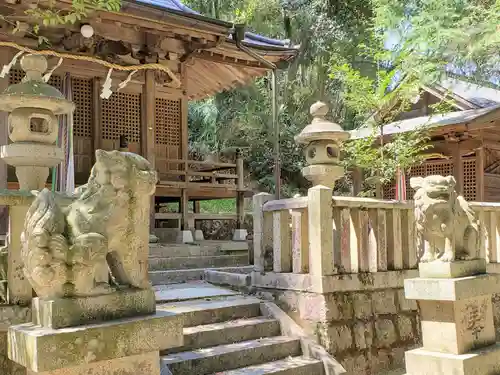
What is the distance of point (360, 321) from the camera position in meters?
7.53

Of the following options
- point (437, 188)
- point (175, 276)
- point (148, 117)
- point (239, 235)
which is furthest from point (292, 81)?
point (437, 188)

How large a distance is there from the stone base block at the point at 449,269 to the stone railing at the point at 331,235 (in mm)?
1362

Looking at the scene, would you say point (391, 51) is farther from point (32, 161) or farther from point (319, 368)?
point (32, 161)

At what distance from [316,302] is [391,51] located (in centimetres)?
835

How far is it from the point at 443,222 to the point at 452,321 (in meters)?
1.08

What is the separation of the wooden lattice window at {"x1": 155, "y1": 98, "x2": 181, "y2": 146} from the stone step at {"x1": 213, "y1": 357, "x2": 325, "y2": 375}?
24.7 ft

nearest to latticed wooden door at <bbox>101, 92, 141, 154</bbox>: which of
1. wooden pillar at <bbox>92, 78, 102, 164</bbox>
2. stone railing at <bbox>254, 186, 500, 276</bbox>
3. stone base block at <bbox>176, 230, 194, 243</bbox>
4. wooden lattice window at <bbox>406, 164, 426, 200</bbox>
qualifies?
wooden pillar at <bbox>92, 78, 102, 164</bbox>

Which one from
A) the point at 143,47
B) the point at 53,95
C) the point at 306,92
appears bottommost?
the point at 53,95

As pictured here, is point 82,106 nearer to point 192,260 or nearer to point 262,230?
point 192,260

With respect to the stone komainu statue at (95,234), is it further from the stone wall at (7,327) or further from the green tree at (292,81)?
the green tree at (292,81)

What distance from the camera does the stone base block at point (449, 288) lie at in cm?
554

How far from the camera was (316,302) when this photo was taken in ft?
23.4

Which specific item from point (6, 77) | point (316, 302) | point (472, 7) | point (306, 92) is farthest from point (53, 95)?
point (306, 92)

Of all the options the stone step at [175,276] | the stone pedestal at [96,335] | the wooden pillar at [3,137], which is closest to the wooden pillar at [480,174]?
the stone step at [175,276]
